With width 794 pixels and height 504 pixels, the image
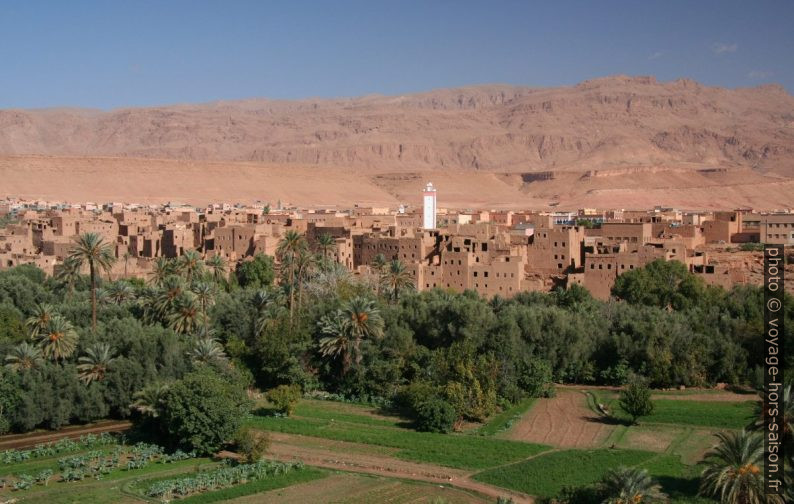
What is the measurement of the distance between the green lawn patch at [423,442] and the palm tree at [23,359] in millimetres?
7544

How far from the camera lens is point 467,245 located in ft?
169

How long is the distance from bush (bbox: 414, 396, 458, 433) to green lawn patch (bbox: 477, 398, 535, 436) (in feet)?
3.34

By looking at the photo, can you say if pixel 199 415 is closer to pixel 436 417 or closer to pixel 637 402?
pixel 436 417

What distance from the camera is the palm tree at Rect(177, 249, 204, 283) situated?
44656mm

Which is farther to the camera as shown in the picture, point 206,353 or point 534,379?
point 534,379

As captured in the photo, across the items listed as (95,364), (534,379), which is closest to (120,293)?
(95,364)

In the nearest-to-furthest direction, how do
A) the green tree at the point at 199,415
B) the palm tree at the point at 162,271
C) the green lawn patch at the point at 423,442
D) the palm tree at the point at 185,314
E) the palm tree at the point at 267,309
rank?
the green lawn patch at the point at 423,442 < the green tree at the point at 199,415 < the palm tree at the point at 185,314 < the palm tree at the point at 267,309 < the palm tree at the point at 162,271

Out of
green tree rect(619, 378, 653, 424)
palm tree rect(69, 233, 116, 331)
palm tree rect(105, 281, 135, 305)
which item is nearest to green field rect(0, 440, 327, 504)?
palm tree rect(69, 233, 116, 331)

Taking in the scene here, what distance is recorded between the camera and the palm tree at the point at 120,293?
44.1 metres

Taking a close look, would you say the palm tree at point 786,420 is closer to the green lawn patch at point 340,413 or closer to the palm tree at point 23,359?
the green lawn patch at point 340,413

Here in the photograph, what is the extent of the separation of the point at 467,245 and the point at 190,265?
14.8 metres

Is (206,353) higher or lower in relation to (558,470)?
higher

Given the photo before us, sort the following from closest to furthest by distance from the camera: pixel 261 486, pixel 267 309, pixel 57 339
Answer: pixel 261 486 → pixel 57 339 → pixel 267 309

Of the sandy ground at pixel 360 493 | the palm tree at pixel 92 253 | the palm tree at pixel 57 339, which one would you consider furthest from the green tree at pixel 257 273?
the sandy ground at pixel 360 493
